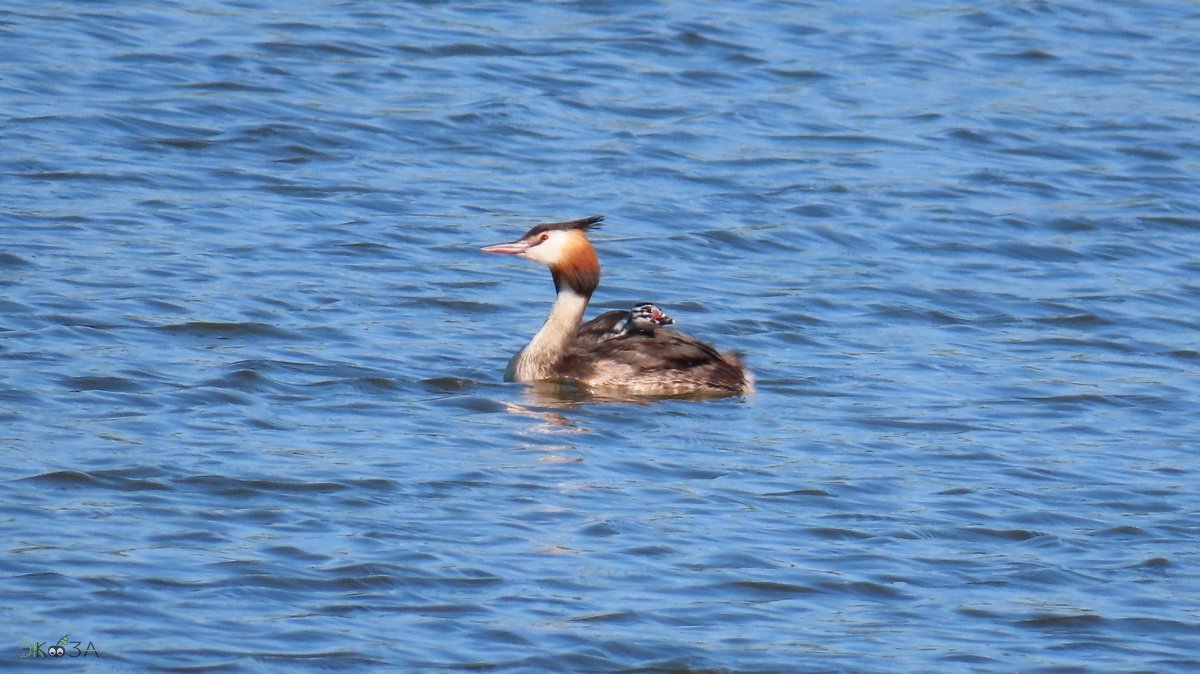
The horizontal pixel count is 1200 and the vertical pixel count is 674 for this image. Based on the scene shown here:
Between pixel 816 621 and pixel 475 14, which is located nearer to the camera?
pixel 816 621

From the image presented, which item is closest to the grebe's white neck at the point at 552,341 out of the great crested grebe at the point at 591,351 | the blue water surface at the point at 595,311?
the great crested grebe at the point at 591,351

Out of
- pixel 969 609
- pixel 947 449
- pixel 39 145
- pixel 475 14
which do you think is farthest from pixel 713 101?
pixel 969 609

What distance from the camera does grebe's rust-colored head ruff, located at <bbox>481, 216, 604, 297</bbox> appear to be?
36.6ft

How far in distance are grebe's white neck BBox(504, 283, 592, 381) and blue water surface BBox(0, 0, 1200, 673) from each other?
0.65ft

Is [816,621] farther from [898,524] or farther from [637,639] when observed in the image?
[898,524]

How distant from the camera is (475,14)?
64.7 feet

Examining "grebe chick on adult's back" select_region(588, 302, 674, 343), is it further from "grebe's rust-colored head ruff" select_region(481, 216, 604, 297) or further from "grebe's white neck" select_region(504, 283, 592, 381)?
"grebe's rust-colored head ruff" select_region(481, 216, 604, 297)

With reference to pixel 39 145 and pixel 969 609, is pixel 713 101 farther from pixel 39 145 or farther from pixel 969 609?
pixel 969 609

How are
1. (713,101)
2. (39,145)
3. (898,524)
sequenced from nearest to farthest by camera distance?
(898,524), (39,145), (713,101)

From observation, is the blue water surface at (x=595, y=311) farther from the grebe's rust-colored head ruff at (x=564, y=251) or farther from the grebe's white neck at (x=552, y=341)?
the grebe's rust-colored head ruff at (x=564, y=251)

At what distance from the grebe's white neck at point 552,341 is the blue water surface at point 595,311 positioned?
0.20 metres

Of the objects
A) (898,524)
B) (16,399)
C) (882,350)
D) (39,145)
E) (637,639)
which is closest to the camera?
(637,639)

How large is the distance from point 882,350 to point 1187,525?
3.27m

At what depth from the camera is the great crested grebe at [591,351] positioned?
35.5ft
